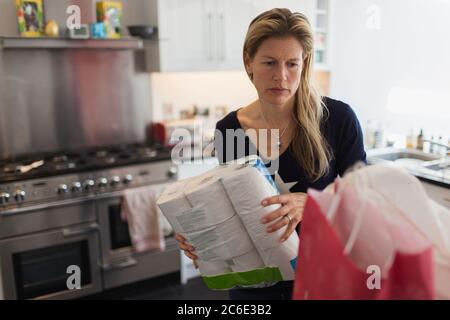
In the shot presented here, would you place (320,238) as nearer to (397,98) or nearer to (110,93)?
(397,98)

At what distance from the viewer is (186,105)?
3289mm

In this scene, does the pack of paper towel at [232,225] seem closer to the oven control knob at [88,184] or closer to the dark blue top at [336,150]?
the dark blue top at [336,150]

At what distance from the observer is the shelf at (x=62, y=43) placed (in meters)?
2.42

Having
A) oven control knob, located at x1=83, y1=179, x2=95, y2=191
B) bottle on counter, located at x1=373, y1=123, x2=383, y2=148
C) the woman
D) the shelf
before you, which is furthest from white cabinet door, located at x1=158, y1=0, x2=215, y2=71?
the woman

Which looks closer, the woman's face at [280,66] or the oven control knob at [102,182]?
the woman's face at [280,66]

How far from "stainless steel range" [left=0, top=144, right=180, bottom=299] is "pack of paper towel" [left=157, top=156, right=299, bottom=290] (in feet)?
5.82

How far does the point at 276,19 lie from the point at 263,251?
0.51 meters

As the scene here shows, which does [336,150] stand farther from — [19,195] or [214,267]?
[19,195]

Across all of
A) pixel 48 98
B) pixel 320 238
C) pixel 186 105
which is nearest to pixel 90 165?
pixel 48 98

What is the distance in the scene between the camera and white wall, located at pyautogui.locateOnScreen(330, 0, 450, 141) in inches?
83.9

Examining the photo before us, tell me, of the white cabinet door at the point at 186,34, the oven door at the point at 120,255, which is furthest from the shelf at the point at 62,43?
the oven door at the point at 120,255

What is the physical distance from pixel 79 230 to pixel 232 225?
194 cm

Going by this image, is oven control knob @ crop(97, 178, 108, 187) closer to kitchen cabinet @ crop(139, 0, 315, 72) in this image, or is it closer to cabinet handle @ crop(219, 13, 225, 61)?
kitchen cabinet @ crop(139, 0, 315, 72)
